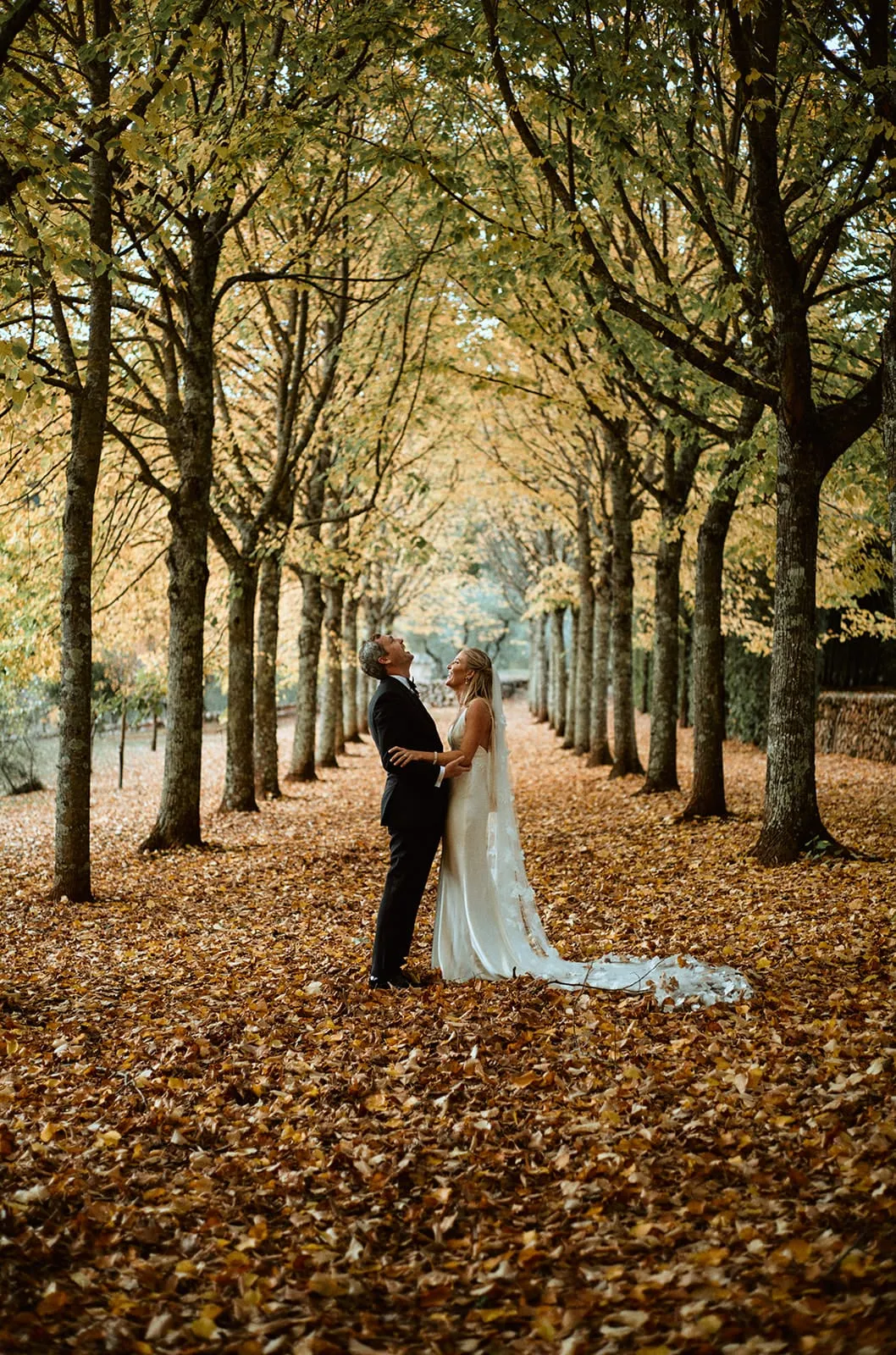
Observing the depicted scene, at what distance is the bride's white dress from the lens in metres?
6.61

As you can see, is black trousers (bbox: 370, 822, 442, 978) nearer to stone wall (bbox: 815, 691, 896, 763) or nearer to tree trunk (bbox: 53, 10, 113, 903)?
tree trunk (bbox: 53, 10, 113, 903)

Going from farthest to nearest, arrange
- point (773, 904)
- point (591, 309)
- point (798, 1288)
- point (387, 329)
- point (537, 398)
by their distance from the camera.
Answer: point (537, 398)
point (387, 329)
point (591, 309)
point (773, 904)
point (798, 1288)

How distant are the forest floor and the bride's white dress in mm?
294

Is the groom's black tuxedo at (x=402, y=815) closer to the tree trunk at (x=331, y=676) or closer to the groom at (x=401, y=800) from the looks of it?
the groom at (x=401, y=800)

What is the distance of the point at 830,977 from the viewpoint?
5.92 meters

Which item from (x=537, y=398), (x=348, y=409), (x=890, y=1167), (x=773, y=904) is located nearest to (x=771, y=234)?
(x=773, y=904)

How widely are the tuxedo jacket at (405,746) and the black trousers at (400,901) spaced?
11cm

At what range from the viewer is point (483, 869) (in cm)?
674

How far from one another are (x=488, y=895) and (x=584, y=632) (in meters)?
17.2

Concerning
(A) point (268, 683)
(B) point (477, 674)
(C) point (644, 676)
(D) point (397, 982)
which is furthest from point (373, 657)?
(C) point (644, 676)

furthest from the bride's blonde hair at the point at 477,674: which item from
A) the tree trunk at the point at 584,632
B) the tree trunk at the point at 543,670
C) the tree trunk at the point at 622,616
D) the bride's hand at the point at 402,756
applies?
the tree trunk at the point at 543,670

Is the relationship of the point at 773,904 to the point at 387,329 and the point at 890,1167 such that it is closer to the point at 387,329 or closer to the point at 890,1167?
the point at 890,1167

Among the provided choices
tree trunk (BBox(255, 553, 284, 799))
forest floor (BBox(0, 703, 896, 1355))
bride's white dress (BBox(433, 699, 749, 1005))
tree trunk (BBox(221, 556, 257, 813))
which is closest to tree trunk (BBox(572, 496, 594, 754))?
tree trunk (BBox(255, 553, 284, 799))

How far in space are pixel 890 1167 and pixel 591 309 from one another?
303 inches
